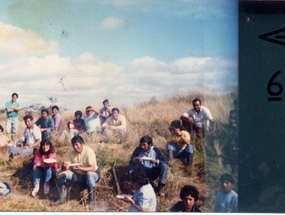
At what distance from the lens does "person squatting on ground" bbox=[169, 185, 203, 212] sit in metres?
4.34

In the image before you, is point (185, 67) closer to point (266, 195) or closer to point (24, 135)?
point (266, 195)

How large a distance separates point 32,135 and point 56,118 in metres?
0.45

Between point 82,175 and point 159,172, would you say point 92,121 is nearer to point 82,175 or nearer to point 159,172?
point 82,175

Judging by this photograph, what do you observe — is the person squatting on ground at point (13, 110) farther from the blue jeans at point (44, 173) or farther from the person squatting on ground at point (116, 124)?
the person squatting on ground at point (116, 124)

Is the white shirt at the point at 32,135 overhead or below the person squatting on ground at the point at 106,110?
below

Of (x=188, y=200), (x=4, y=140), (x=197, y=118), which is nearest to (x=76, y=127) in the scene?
(x=4, y=140)

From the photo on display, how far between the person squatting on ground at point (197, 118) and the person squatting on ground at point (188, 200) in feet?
2.61

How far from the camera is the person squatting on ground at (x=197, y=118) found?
4.43 m

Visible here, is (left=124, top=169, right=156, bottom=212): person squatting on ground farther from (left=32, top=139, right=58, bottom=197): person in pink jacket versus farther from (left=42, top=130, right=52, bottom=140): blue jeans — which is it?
(left=42, top=130, right=52, bottom=140): blue jeans

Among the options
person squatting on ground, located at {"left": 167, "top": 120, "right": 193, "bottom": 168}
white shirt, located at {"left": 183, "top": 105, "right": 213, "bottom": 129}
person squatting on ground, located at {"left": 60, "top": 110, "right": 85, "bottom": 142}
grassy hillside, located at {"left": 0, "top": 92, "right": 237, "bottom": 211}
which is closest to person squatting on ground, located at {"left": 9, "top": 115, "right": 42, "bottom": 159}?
grassy hillside, located at {"left": 0, "top": 92, "right": 237, "bottom": 211}

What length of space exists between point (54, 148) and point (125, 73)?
61.3 inches

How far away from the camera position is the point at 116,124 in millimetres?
4562

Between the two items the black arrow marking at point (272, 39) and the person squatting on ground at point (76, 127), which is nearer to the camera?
the black arrow marking at point (272, 39)

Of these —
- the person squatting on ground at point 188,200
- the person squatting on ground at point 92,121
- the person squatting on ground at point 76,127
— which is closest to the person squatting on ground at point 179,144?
the person squatting on ground at point 188,200
